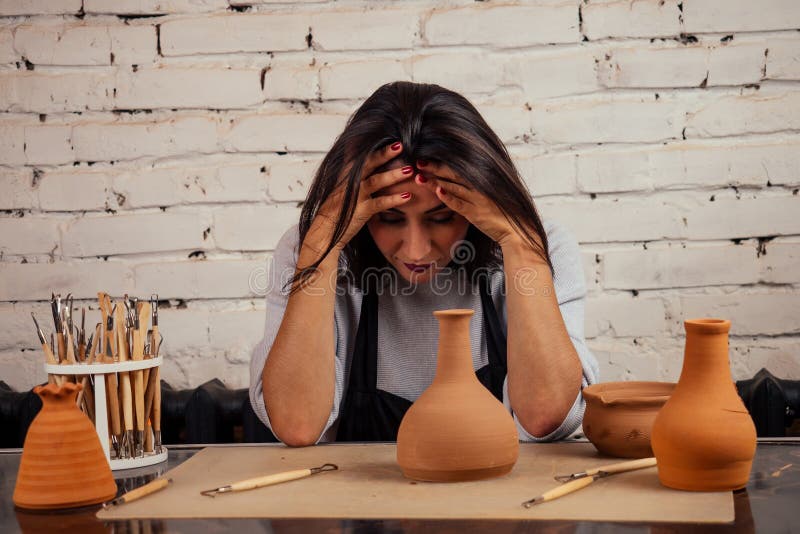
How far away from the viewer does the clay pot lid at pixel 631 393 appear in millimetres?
1023

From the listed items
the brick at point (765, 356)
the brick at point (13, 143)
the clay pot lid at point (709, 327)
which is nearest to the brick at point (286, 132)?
the brick at point (13, 143)

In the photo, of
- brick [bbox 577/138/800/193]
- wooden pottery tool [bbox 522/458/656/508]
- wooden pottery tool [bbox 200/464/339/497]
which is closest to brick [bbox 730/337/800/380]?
brick [bbox 577/138/800/193]

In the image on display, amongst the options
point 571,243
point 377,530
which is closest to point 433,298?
point 571,243

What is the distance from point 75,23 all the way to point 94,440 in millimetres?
1185

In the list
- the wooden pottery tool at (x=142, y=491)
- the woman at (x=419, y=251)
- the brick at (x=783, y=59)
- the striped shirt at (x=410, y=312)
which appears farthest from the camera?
the brick at (x=783, y=59)

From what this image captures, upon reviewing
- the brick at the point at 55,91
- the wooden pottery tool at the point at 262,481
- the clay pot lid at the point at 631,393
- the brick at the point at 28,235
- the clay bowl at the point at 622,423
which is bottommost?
the wooden pottery tool at the point at 262,481

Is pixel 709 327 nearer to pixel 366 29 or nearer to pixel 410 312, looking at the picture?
pixel 410 312

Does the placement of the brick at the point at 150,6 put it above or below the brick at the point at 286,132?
above

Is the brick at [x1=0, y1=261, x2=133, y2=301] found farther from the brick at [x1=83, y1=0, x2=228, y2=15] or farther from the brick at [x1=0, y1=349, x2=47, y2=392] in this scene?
the brick at [x1=83, y1=0, x2=228, y2=15]

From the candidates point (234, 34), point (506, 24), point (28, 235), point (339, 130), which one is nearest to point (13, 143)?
point (28, 235)

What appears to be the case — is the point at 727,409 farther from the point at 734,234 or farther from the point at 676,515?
the point at 734,234

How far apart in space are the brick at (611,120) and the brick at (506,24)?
0.14 metres

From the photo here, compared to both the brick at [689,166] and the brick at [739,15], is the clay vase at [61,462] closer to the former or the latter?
the brick at [689,166]

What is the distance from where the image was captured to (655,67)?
1714 millimetres
